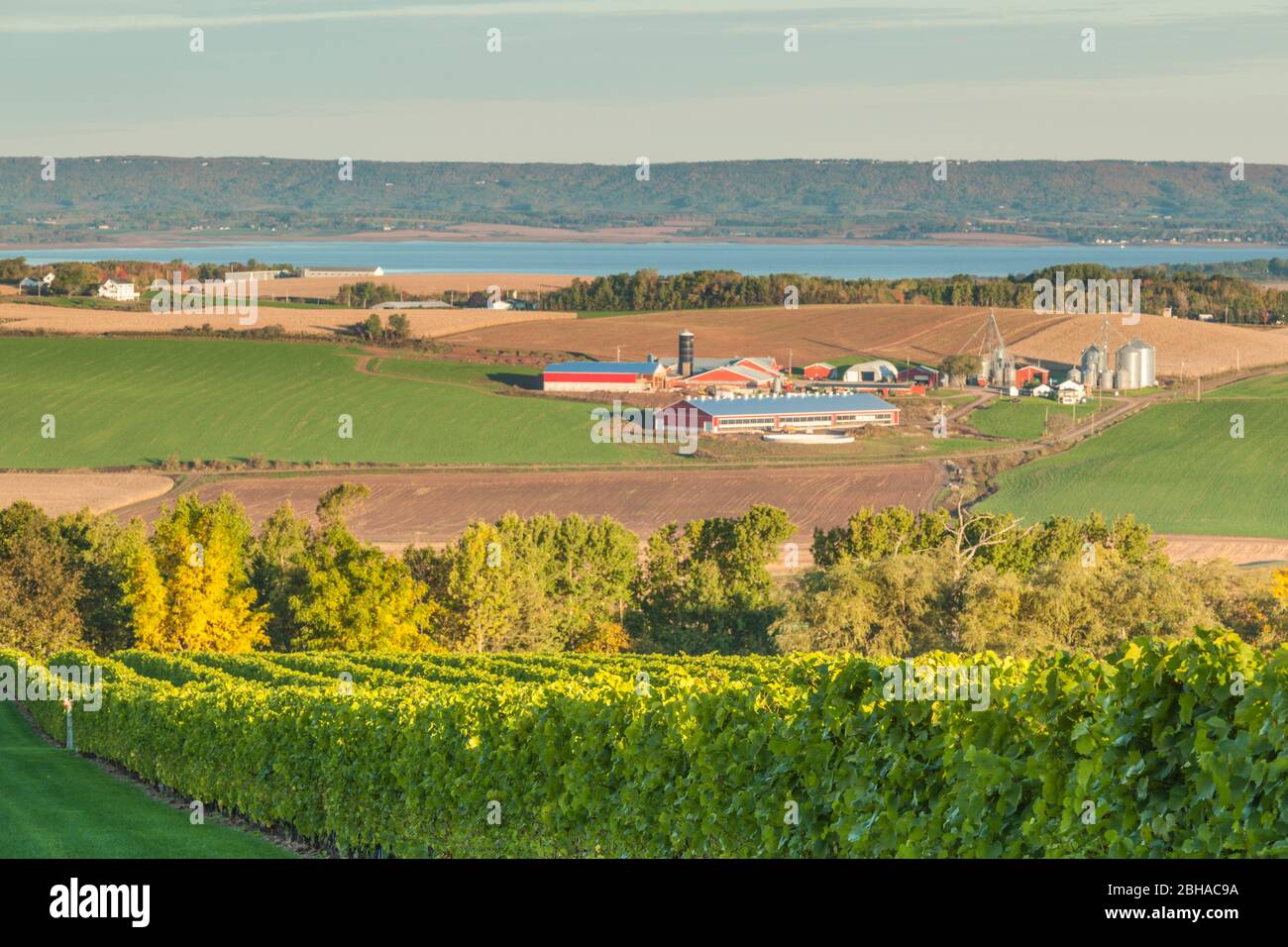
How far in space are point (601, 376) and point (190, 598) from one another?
259ft

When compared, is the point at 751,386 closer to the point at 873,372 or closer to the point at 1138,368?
the point at 873,372

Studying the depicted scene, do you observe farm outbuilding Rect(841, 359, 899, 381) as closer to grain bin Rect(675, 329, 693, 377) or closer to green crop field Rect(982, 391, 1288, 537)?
grain bin Rect(675, 329, 693, 377)

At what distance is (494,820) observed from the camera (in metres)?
13.9

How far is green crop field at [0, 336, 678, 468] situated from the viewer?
11525 centimetres

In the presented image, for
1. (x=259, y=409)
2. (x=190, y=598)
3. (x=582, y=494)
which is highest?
(x=259, y=409)

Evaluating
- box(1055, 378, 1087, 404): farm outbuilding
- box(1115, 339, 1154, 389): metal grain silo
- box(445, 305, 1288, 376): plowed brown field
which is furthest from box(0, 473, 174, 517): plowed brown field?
box(1115, 339, 1154, 389): metal grain silo

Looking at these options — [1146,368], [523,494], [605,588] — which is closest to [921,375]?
[1146,368]

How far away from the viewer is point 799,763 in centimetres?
1034

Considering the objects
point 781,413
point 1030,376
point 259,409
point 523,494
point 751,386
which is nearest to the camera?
point 523,494

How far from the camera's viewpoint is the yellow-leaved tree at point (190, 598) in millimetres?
60875

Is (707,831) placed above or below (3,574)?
above

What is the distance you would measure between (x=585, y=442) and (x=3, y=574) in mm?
54154
